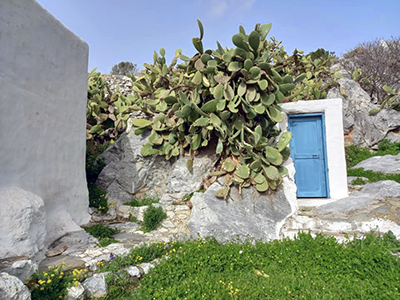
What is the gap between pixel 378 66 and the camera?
1258 centimetres

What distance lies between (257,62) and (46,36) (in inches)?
131

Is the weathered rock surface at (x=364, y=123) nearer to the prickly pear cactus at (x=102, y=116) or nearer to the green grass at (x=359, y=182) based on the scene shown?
the green grass at (x=359, y=182)

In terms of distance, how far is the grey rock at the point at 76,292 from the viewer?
262 centimetres

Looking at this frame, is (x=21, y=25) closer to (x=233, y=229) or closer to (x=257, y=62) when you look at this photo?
(x=257, y=62)

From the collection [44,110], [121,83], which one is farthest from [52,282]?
[121,83]

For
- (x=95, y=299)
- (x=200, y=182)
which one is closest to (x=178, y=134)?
(x=200, y=182)

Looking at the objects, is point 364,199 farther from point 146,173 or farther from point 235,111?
point 146,173

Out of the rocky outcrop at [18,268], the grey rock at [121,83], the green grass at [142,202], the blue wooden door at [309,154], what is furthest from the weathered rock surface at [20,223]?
the grey rock at [121,83]

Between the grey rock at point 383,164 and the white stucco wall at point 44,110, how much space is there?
7.99 m

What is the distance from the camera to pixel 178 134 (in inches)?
199

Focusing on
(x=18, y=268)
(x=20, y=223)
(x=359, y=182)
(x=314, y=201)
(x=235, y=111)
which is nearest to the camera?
(x=18, y=268)

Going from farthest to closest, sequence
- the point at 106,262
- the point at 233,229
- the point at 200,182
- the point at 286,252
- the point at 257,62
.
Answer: the point at 200,182
the point at 257,62
the point at 233,229
the point at 286,252
the point at 106,262

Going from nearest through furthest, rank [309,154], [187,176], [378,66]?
1. [187,176]
2. [309,154]
3. [378,66]

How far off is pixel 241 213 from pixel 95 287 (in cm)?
243
